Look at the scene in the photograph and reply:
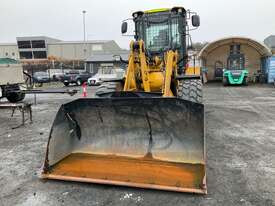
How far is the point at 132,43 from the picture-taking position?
262 inches

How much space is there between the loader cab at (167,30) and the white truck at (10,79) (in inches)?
289

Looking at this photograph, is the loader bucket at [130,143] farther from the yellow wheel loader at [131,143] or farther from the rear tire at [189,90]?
the rear tire at [189,90]

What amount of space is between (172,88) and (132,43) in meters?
1.44

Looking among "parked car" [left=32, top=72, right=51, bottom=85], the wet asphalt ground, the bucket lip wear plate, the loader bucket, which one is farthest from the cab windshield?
"parked car" [left=32, top=72, right=51, bottom=85]

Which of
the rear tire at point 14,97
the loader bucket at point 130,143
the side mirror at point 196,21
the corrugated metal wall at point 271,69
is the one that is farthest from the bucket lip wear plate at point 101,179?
the corrugated metal wall at point 271,69

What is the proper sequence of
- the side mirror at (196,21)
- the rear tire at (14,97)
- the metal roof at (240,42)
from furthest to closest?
the metal roof at (240,42) → the rear tire at (14,97) → the side mirror at (196,21)

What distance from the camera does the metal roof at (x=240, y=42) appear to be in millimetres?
25159

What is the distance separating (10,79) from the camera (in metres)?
14.2

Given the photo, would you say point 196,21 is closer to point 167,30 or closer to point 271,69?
point 167,30

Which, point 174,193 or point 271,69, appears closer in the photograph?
point 174,193

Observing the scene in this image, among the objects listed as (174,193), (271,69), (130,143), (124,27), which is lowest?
(174,193)

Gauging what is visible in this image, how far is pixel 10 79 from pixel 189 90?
968 cm

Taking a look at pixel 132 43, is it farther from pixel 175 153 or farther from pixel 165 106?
pixel 175 153

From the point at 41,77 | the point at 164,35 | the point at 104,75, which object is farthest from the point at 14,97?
the point at 41,77
